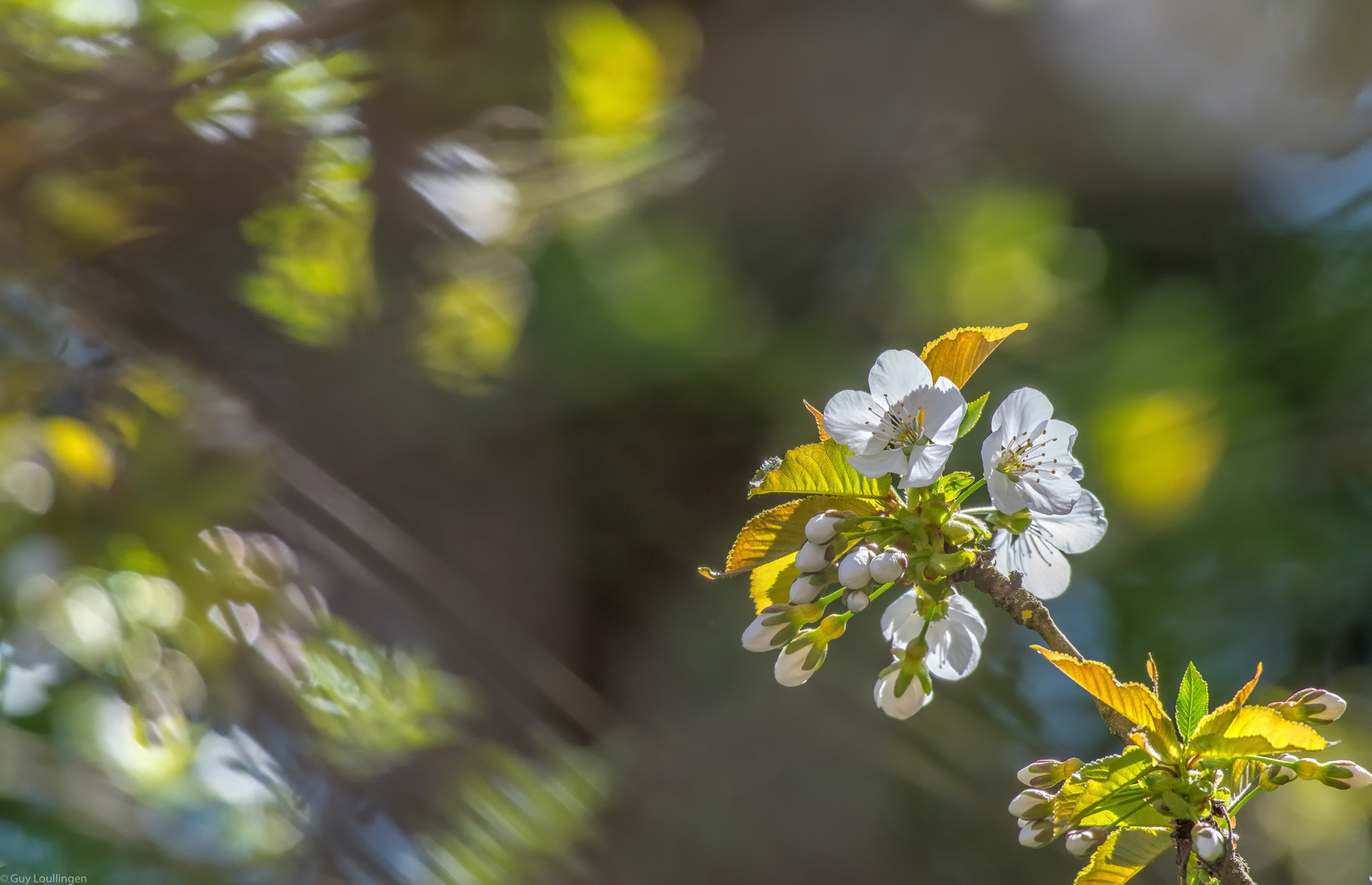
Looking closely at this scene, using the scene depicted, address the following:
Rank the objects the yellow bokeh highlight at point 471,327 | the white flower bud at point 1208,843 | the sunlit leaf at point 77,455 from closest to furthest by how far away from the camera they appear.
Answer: the white flower bud at point 1208,843, the sunlit leaf at point 77,455, the yellow bokeh highlight at point 471,327

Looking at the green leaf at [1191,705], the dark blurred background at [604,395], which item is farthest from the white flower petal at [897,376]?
the dark blurred background at [604,395]

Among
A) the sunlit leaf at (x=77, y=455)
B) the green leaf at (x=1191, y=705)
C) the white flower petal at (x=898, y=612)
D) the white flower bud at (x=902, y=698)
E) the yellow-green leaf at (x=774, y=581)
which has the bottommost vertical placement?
the sunlit leaf at (x=77, y=455)

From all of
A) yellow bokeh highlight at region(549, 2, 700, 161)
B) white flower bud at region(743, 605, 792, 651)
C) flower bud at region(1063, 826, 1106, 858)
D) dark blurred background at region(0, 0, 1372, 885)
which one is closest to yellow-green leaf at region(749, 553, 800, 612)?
white flower bud at region(743, 605, 792, 651)

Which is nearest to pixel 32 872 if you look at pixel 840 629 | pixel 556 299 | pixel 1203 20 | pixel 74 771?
pixel 74 771

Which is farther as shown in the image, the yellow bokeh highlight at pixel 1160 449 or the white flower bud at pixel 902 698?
the yellow bokeh highlight at pixel 1160 449

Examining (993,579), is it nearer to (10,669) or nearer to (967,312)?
(967,312)

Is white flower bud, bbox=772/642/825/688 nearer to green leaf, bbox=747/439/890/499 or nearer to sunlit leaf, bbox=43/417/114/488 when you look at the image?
green leaf, bbox=747/439/890/499

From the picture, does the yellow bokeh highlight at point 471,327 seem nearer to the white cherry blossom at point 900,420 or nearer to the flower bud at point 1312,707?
the white cherry blossom at point 900,420
